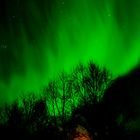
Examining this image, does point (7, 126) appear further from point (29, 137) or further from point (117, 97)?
point (117, 97)

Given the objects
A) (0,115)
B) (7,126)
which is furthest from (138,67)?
(0,115)

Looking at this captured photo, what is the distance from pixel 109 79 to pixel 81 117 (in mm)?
6976

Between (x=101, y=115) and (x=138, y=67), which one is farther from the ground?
(x=138, y=67)

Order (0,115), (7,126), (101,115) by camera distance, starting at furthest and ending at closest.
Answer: (0,115) < (7,126) < (101,115)

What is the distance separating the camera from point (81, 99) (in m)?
44.9

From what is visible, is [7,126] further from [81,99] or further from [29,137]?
[81,99]

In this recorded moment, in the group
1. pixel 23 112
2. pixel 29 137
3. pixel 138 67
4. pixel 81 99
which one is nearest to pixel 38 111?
pixel 23 112

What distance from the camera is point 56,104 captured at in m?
53.9

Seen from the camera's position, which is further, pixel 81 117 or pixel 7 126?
pixel 7 126

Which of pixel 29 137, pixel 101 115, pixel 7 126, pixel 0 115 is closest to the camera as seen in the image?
pixel 101 115

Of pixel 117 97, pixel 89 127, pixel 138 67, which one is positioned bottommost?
pixel 89 127

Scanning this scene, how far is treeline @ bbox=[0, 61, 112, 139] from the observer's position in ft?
144

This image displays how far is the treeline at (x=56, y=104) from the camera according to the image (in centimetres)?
4375

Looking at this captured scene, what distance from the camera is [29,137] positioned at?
160 feet
